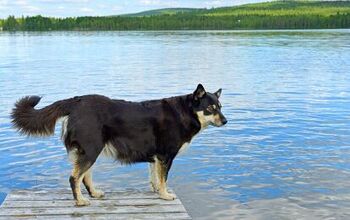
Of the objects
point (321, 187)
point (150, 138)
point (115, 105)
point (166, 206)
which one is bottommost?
point (321, 187)

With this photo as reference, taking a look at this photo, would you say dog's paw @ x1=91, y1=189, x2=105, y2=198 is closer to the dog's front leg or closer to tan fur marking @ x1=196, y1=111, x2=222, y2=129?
the dog's front leg

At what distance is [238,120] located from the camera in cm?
1928

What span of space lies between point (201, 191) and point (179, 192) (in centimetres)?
45

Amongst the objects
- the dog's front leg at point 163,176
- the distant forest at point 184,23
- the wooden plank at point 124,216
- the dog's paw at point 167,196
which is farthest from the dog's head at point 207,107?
the distant forest at point 184,23

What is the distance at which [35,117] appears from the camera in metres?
8.06

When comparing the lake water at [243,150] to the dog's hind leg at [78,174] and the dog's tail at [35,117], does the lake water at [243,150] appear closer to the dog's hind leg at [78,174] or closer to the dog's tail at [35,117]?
the dog's hind leg at [78,174]

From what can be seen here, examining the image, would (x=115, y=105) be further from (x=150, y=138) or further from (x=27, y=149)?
(x=27, y=149)

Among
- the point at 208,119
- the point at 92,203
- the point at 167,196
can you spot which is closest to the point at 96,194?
the point at 92,203

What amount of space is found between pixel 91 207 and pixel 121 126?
126 cm

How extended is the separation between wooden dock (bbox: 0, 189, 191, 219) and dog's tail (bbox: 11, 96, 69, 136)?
1.06m

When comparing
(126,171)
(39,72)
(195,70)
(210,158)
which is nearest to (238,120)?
(210,158)

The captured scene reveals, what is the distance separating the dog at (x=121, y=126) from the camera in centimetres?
798

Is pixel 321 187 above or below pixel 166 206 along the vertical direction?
below

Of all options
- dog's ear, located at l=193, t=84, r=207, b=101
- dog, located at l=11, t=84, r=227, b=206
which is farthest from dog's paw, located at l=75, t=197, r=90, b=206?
dog's ear, located at l=193, t=84, r=207, b=101
